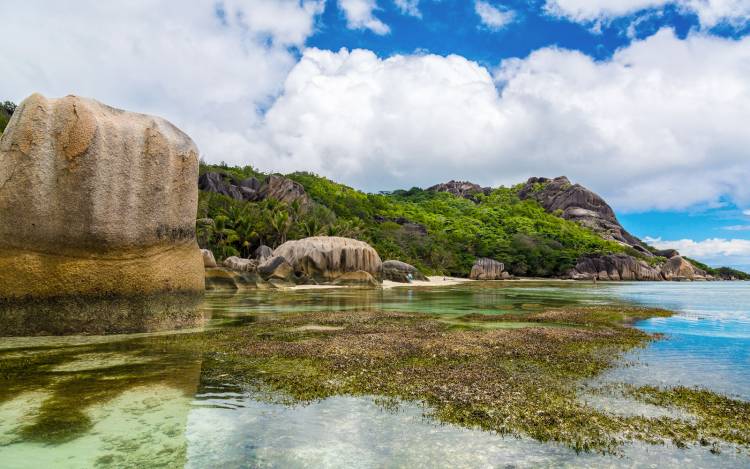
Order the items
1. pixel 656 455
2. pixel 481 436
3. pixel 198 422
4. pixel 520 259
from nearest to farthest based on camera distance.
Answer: pixel 656 455, pixel 481 436, pixel 198 422, pixel 520 259

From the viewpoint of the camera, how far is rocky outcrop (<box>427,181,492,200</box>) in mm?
181000

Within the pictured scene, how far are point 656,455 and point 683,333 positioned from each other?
13.4 metres

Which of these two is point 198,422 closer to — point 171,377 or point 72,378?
point 171,377

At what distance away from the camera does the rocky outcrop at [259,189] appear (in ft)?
268

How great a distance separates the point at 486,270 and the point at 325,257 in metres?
49.0

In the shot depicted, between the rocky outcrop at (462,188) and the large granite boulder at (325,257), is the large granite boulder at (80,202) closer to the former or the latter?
the large granite boulder at (325,257)

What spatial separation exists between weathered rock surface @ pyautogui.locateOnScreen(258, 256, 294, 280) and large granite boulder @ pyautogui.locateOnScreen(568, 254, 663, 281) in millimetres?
72597

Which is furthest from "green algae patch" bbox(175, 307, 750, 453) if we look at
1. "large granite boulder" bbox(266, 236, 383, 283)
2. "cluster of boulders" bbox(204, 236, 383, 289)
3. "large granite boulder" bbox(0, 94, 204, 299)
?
"large granite boulder" bbox(266, 236, 383, 283)

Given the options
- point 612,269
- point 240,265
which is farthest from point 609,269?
point 240,265

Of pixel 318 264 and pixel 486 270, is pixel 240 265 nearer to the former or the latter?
pixel 318 264

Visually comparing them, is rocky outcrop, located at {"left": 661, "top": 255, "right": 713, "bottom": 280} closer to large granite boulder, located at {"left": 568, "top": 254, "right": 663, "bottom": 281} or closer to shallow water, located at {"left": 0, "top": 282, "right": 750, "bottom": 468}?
large granite boulder, located at {"left": 568, "top": 254, "right": 663, "bottom": 281}

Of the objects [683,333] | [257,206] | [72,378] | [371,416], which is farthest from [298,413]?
[257,206]

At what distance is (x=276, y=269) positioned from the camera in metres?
43.3

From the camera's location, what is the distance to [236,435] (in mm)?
6375
